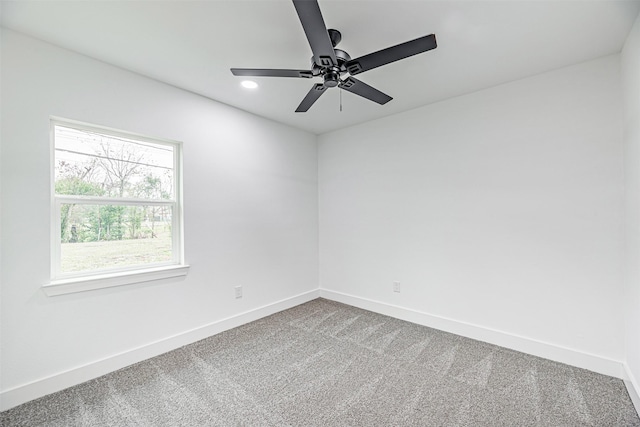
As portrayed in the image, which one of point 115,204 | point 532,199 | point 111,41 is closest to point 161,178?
point 115,204

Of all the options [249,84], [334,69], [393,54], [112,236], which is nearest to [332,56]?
[334,69]

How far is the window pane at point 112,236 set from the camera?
2162mm

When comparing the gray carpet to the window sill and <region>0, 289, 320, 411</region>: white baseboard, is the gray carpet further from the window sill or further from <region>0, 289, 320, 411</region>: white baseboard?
the window sill

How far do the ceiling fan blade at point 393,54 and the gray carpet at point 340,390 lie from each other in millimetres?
2201

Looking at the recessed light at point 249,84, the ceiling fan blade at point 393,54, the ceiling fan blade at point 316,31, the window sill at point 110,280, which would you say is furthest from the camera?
the recessed light at point 249,84

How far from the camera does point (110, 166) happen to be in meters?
2.38

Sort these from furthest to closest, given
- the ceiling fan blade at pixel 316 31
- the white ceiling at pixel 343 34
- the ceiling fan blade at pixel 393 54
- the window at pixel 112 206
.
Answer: the window at pixel 112 206, the white ceiling at pixel 343 34, the ceiling fan blade at pixel 393 54, the ceiling fan blade at pixel 316 31

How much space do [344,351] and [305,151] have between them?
Result: 2.69 meters

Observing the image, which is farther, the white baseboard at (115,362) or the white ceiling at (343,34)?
the white baseboard at (115,362)

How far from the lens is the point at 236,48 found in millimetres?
2051

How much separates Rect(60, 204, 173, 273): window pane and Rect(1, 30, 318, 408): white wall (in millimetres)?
181

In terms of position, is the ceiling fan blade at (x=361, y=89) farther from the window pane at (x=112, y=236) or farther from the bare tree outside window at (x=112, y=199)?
the window pane at (x=112, y=236)

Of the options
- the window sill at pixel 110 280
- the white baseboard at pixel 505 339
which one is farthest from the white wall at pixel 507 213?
the window sill at pixel 110 280

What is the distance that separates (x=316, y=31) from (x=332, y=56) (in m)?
0.23
